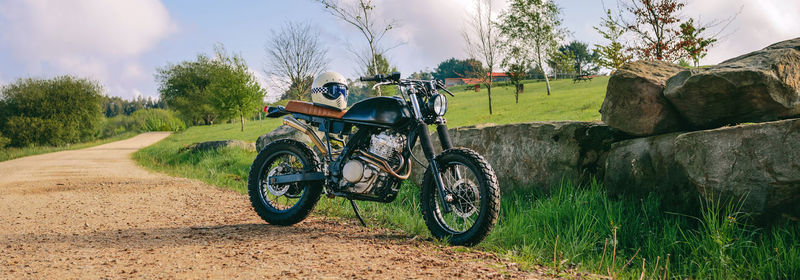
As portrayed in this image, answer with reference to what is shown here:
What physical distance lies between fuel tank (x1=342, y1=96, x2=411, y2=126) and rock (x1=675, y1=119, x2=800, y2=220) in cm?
267

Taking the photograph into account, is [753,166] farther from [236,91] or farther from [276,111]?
[236,91]

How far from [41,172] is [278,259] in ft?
34.8

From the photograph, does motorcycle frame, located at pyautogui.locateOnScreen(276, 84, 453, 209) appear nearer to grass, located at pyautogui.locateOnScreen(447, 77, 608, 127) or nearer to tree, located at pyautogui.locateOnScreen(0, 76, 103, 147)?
grass, located at pyautogui.locateOnScreen(447, 77, 608, 127)

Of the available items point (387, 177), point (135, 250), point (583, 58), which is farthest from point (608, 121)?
point (583, 58)

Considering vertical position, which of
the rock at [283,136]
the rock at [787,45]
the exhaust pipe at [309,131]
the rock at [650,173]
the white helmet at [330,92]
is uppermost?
the rock at [787,45]

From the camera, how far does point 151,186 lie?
8227 mm

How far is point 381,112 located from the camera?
4.27 m

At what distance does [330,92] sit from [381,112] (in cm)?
82

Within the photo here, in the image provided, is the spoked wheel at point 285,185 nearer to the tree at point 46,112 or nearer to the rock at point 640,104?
the rock at point 640,104

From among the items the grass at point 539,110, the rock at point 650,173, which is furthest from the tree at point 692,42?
the rock at point 650,173

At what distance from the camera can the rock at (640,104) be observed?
5.03 m

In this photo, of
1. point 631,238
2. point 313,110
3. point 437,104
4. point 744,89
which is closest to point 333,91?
point 313,110

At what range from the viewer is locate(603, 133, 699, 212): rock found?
177 inches

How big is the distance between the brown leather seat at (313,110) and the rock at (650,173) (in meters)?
2.93
